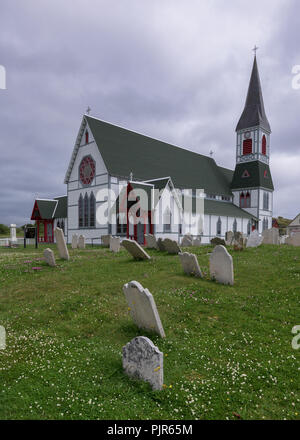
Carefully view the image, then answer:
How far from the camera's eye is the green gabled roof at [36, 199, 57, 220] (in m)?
39.1

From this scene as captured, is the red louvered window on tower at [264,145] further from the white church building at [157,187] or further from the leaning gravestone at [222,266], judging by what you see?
the leaning gravestone at [222,266]

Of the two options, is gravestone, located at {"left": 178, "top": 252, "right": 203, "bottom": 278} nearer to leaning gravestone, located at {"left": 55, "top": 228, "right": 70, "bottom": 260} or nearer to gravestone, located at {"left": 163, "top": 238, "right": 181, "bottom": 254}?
gravestone, located at {"left": 163, "top": 238, "right": 181, "bottom": 254}

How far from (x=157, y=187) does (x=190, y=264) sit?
19.2m

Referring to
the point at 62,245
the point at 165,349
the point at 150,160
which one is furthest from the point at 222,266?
the point at 150,160

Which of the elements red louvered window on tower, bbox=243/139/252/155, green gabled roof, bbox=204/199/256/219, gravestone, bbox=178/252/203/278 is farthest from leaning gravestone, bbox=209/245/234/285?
red louvered window on tower, bbox=243/139/252/155

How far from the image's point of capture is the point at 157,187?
1117 inches

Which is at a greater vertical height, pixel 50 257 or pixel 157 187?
pixel 157 187

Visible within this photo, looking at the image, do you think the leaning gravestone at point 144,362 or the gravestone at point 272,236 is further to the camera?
the gravestone at point 272,236

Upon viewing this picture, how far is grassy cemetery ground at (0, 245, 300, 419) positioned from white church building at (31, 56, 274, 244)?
18.3 meters

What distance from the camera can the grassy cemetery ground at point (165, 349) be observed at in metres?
3.80

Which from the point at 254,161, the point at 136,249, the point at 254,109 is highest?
the point at 254,109

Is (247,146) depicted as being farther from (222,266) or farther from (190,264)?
(222,266)

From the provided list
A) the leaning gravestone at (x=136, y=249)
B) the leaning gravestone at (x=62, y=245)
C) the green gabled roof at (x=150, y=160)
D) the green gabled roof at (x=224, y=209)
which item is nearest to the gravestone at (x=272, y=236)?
the leaning gravestone at (x=136, y=249)

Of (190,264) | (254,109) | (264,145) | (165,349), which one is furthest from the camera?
(264,145)
